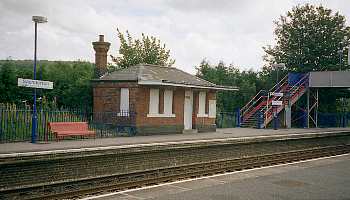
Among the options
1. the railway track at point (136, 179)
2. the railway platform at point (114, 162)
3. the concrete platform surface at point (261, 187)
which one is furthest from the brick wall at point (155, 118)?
the concrete platform surface at point (261, 187)

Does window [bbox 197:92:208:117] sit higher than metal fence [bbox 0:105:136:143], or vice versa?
window [bbox 197:92:208:117]

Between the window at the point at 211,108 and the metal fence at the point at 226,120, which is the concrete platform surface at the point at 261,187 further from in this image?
the metal fence at the point at 226,120

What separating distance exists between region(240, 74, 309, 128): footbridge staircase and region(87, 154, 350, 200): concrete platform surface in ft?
42.4

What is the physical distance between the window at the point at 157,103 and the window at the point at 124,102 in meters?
1.20

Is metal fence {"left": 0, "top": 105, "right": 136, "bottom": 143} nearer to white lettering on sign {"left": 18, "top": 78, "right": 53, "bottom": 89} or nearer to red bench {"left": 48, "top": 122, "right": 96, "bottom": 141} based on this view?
red bench {"left": 48, "top": 122, "right": 96, "bottom": 141}

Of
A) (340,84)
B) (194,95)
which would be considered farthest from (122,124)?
(340,84)

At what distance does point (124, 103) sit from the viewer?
70.0 feet

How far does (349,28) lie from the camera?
33906 millimetres

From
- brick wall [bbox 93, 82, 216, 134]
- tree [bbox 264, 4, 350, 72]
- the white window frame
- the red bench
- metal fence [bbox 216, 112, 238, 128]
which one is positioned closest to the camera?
the red bench

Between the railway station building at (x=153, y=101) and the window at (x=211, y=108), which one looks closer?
the railway station building at (x=153, y=101)

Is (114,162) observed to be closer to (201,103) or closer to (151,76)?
(151,76)

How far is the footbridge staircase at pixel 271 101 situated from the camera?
29.0 metres

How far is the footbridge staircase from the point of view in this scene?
95.2 feet

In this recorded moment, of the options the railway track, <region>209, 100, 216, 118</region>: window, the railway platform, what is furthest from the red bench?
<region>209, 100, 216, 118</region>: window
